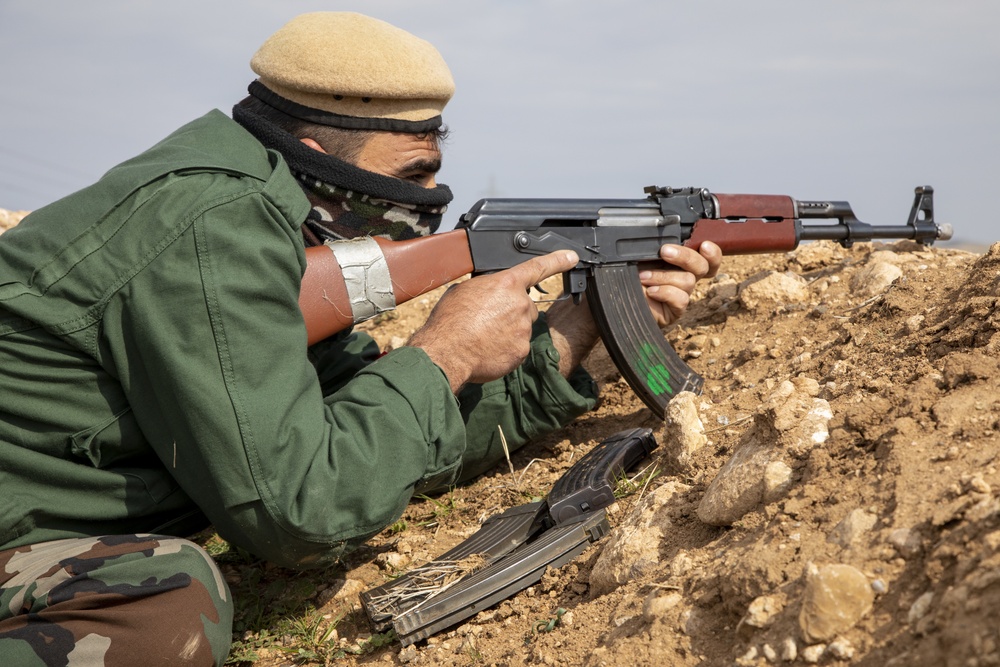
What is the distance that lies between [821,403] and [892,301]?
1159 mm

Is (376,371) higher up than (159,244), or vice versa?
(159,244)

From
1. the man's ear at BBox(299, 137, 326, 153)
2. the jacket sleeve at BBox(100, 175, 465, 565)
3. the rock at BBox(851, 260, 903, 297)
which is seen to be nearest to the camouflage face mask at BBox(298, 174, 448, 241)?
the man's ear at BBox(299, 137, 326, 153)

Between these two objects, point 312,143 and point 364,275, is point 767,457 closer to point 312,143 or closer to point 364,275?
point 364,275

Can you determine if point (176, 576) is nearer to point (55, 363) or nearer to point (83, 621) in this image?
point (83, 621)

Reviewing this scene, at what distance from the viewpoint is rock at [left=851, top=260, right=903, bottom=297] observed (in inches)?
143

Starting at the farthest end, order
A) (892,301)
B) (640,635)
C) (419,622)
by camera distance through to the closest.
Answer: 1. (892,301)
2. (419,622)
3. (640,635)

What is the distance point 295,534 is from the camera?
2404 millimetres

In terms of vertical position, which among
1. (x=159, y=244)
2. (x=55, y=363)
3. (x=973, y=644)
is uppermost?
(x=159, y=244)

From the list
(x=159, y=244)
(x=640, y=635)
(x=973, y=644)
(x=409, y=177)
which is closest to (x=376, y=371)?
Result: (x=159, y=244)

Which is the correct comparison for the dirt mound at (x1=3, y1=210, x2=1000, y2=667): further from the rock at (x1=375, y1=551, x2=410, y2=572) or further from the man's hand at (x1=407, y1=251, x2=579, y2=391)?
the man's hand at (x1=407, y1=251, x2=579, y2=391)

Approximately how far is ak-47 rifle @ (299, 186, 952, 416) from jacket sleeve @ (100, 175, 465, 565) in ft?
1.16

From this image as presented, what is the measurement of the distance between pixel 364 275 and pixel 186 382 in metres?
0.80

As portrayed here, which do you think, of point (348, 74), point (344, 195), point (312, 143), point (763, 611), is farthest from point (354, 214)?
point (763, 611)

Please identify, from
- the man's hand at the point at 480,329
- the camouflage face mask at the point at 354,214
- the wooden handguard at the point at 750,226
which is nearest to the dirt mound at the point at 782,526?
the wooden handguard at the point at 750,226
